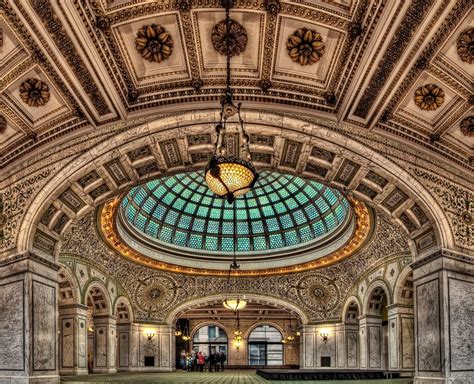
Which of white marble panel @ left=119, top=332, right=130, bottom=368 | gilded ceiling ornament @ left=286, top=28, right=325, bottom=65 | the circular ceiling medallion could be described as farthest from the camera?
white marble panel @ left=119, top=332, right=130, bottom=368

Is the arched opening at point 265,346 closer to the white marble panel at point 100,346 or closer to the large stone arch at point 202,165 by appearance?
the white marble panel at point 100,346

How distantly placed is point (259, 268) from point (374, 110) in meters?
15.6

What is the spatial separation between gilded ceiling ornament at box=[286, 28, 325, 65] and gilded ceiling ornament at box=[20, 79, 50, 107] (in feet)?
14.3

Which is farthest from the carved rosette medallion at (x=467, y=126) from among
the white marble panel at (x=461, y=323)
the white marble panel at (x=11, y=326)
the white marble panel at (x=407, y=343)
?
the white marble panel at (x=407, y=343)

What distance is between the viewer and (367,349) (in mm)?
21766

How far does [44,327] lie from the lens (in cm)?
1159

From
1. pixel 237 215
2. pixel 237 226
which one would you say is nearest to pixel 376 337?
pixel 237 226

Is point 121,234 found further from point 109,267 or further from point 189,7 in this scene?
point 189,7

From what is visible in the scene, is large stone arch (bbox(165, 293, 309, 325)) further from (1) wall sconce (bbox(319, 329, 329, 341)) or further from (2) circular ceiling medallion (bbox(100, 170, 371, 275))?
(2) circular ceiling medallion (bbox(100, 170, 371, 275))

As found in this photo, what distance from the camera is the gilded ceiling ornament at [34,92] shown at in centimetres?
995

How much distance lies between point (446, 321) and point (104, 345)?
14466mm

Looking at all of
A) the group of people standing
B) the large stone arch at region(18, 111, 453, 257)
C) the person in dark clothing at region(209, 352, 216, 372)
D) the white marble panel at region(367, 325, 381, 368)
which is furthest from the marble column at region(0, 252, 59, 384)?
the person in dark clothing at region(209, 352, 216, 372)

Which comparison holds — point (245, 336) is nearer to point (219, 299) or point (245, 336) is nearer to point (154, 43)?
point (219, 299)

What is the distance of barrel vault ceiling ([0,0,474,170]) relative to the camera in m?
8.42
